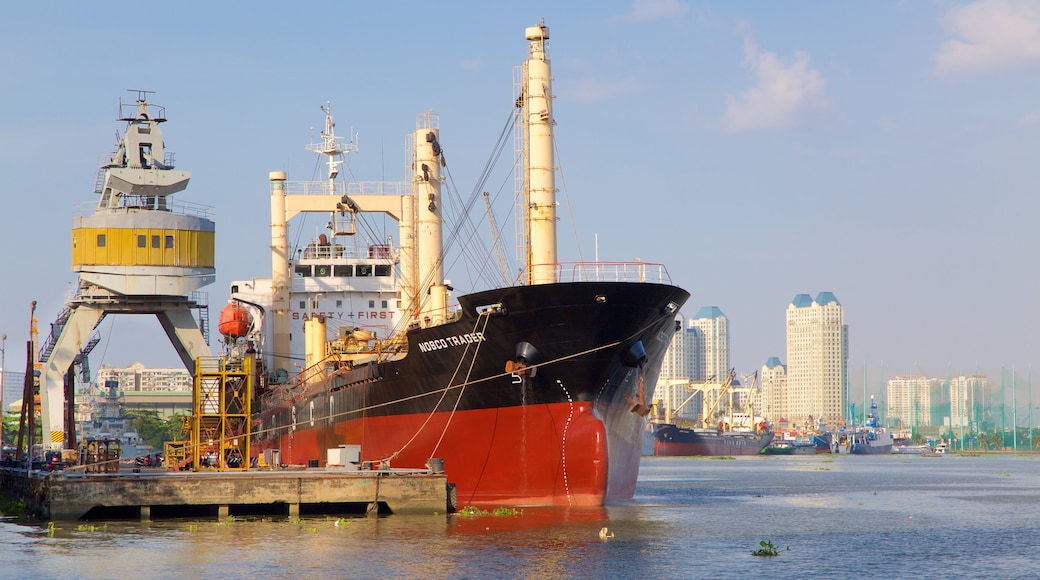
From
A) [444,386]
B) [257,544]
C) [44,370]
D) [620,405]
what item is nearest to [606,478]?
[620,405]

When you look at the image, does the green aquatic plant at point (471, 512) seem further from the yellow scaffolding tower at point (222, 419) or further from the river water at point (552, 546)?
the yellow scaffolding tower at point (222, 419)

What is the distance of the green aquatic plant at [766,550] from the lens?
80.0 feet

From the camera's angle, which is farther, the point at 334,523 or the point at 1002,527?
the point at 1002,527

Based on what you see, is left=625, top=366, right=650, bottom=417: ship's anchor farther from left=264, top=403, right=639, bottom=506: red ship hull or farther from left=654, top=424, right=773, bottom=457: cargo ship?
left=654, top=424, right=773, bottom=457: cargo ship

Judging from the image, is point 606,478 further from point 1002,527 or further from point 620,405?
point 1002,527

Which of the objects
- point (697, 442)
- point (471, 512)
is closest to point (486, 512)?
point (471, 512)

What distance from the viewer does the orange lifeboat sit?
5025 cm

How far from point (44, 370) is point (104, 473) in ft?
60.7

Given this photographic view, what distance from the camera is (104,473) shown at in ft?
102

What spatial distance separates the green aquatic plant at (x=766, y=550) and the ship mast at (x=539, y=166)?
33.4 feet

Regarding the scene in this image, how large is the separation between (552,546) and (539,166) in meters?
12.1

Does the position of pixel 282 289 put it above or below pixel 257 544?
above

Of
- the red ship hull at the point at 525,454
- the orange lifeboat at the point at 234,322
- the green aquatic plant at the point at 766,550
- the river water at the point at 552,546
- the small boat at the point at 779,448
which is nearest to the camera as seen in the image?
the river water at the point at 552,546

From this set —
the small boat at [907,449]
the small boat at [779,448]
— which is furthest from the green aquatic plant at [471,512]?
the small boat at [907,449]
